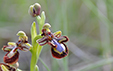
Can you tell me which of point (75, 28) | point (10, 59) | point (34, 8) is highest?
point (75, 28)

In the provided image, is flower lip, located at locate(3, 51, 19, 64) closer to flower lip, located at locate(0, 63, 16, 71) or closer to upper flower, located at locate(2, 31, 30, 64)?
upper flower, located at locate(2, 31, 30, 64)

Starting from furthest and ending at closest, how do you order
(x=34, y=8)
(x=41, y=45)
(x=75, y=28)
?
1. (x=75, y=28)
2. (x=34, y=8)
3. (x=41, y=45)

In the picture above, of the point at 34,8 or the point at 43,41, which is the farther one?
the point at 34,8

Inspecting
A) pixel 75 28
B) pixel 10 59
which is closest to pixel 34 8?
pixel 10 59

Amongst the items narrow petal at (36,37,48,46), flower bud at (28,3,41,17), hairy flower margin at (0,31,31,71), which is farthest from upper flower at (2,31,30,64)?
flower bud at (28,3,41,17)

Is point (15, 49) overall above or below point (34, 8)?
below

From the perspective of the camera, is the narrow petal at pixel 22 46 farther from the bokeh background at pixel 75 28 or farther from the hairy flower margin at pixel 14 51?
the bokeh background at pixel 75 28

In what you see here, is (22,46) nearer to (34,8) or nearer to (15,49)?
(15,49)

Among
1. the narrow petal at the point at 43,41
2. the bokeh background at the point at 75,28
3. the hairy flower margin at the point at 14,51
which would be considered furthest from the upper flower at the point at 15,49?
the bokeh background at the point at 75,28

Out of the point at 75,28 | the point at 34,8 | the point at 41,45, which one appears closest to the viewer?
the point at 41,45
